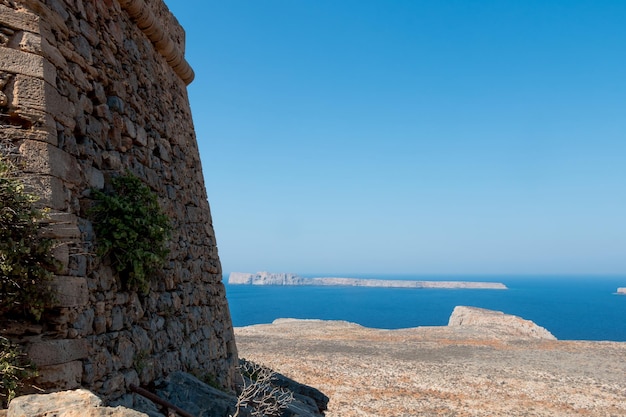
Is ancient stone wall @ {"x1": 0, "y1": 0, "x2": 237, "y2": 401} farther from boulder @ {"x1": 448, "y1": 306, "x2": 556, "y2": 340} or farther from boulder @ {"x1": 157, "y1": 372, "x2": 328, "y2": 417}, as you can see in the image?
boulder @ {"x1": 448, "y1": 306, "x2": 556, "y2": 340}

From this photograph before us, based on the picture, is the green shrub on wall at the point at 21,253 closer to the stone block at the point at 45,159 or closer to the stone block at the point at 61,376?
the stone block at the point at 45,159

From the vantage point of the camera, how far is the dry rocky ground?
13211 mm

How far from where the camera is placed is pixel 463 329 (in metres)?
28.9

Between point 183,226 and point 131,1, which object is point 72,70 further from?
point 183,226

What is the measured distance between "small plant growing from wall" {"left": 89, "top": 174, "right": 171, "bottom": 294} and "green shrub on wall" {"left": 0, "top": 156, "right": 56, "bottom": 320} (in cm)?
67

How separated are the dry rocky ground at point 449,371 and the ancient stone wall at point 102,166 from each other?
8184 mm

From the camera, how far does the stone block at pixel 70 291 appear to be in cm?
350

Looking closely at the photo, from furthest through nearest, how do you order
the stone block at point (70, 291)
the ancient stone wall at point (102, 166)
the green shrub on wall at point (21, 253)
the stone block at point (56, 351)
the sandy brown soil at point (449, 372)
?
the sandy brown soil at point (449, 372)
the ancient stone wall at point (102, 166)
the stone block at point (70, 291)
the stone block at point (56, 351)
the green shrub on wall at point (21, 253)

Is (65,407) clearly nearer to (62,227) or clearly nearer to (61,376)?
(61,376)

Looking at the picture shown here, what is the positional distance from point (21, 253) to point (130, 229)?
1.16 m

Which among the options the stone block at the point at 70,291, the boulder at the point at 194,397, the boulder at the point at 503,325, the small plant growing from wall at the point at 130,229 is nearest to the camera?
the stone block at the point at 70,291

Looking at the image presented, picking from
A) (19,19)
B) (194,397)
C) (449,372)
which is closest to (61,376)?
(194,397)

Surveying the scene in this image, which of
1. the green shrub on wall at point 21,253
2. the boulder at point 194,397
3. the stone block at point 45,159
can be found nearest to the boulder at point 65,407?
the green shrub on wall at point 21,253

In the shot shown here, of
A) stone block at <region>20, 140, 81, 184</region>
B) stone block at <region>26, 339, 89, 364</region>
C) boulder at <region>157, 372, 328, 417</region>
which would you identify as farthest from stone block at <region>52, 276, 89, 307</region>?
boulder at <region>157, 372, 328, 417</region>
